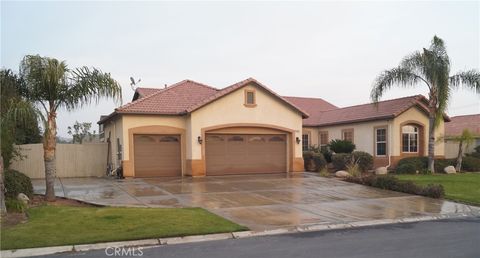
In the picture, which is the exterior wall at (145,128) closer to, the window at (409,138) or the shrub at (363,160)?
the shrub at (363,160)

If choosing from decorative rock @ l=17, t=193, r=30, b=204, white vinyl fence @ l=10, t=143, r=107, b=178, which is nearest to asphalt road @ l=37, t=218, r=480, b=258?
decorative rock @ l=17, t=193, r=30, b=204

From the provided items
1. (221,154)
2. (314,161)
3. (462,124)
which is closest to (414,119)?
(314,161)

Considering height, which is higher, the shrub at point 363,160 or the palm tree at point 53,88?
the palm tree at point 53,88

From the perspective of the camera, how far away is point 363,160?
24422 mm

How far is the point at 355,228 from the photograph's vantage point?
10.1m

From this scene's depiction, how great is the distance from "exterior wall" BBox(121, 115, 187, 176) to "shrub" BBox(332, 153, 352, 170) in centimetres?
878

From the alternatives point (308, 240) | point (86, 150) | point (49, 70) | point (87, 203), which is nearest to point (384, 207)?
point (308, 240)

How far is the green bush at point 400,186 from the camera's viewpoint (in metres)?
15.4

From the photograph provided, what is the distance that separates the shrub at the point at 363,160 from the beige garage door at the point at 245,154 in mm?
3991

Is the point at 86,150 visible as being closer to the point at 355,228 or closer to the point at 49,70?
the point at 49,70

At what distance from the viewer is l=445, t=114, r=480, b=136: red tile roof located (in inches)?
1431

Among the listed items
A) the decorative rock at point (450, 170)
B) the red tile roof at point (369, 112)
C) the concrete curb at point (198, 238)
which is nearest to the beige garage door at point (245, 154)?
the red tile roof at point (369, 112)

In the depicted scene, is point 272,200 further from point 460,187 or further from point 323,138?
point 323,138

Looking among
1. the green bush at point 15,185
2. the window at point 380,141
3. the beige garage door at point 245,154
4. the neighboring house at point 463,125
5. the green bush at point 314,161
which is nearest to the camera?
the green bush at point 15,185
